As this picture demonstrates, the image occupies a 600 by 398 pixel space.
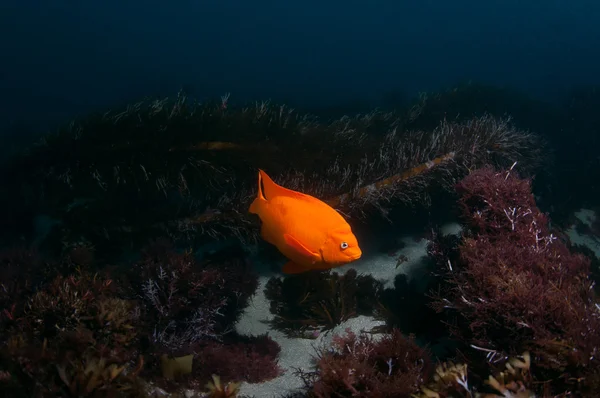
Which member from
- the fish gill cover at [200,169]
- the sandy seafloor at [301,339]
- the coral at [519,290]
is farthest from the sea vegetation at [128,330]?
the coral at [519,290]

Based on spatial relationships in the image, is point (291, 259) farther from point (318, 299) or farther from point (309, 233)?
point (318, 299)

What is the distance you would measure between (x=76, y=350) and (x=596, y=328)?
410 cm

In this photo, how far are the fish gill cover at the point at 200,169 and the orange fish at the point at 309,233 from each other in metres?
2.24

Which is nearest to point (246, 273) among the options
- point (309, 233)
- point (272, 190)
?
point (272, 190)

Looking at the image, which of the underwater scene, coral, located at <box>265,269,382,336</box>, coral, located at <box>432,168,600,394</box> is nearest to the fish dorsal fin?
the underwater scene

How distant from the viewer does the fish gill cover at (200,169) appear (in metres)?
5.52

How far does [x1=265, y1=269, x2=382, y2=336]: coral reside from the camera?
513cm

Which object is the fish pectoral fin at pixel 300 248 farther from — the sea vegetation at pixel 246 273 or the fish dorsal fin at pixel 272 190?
the sea vegetation at pixel 246 273

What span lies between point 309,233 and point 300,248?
180 millimetres

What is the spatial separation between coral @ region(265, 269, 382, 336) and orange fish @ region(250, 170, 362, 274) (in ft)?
7.13

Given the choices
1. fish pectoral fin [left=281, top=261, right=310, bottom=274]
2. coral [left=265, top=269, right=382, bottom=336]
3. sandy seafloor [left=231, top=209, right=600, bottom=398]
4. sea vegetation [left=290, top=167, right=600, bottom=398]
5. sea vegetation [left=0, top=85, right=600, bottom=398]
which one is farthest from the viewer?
coral [left=265, top=269, right=382, bottom=336]

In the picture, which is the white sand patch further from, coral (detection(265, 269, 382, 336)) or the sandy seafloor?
coral (detection(265, 269, 382, 336))

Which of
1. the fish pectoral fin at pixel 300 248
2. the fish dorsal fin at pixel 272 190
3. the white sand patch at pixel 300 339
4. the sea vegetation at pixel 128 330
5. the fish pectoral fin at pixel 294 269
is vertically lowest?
the white sand patch at pixel 300 339

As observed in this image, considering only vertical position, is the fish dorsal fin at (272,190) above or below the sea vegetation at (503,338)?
above
